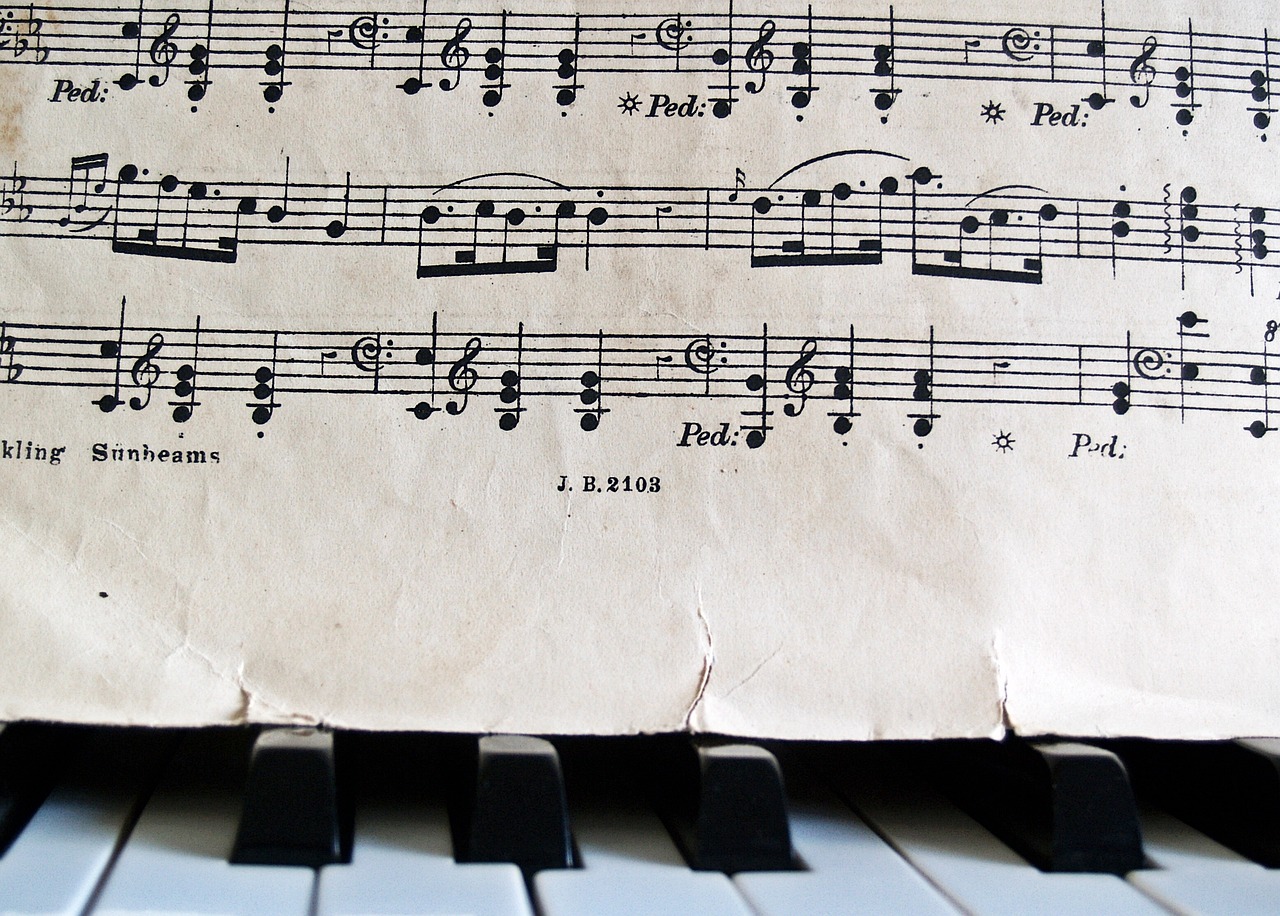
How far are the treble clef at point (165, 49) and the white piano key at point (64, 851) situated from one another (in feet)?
1.34

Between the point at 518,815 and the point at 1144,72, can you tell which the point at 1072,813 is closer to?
the point at 518,815

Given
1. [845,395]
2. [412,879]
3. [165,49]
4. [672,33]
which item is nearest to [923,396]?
[845,395]

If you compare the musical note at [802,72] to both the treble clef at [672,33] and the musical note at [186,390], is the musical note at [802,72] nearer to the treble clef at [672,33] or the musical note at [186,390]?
the treble clef at [672,33]

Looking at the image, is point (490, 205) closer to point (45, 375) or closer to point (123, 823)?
point (45, 375)

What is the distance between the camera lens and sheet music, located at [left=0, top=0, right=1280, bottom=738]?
0.56 meters

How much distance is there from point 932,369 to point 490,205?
279 millimetres

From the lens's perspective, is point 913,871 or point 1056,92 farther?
point 1056,92

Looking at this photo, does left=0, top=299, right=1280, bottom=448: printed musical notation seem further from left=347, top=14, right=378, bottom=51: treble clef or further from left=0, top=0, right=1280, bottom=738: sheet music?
left=347, top=14, right=378, bottom=51: treble clef

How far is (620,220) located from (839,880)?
376 mm

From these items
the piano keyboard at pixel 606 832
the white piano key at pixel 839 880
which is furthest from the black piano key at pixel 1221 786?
the white piano key at pixel 839 880

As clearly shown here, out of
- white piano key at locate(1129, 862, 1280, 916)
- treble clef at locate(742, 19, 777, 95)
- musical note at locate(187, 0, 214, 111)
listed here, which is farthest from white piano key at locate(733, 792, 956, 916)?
musical note at locate(187, 0, 214, 111)

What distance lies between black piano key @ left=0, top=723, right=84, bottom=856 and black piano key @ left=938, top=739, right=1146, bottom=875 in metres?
0.50

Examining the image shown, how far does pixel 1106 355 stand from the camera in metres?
0.60

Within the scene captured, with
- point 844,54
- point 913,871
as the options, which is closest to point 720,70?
point 844,54
